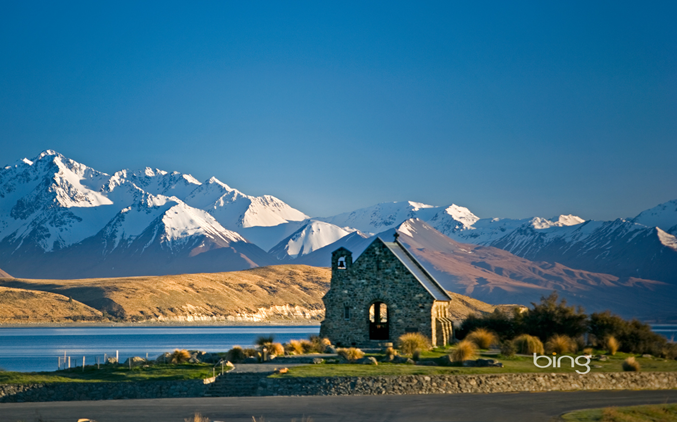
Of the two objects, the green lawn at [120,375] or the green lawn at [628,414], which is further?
the green lawn at [120,375]

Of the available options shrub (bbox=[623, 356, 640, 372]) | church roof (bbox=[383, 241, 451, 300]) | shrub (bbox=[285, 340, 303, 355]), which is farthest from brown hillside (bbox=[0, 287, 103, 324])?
shrub (bbox=[623, 356, 640, 372])

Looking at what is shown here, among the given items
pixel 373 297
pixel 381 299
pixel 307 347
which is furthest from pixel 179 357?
pixel 381 299

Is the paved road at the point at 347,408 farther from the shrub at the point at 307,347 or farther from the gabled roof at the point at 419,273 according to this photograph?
the gabled roof at the point at 419,273

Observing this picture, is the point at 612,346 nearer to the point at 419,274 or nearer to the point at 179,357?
the point at 419,274

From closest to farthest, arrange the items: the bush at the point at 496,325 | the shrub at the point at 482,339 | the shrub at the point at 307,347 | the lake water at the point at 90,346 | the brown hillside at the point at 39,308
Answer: the shrub at the point at 307,347
the shrub at the point at 482,339
the bush at the point at 496,325
the lake water at the point at 90,346
the brown hillside at the point at 39,308

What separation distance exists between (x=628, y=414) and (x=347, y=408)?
864 cm

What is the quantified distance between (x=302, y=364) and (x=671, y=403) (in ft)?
49.8

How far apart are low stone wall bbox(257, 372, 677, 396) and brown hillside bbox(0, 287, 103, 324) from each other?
160199mm

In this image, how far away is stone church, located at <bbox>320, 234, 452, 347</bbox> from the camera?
4216 cm

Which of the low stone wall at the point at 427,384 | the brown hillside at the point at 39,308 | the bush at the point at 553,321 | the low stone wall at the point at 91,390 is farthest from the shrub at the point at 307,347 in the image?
the brown hillside at the point at 39,308

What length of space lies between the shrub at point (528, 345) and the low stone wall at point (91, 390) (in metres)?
17.6

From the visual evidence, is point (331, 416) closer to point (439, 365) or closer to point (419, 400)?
point (419, 400)

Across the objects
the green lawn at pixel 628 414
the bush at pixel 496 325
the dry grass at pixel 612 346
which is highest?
the bush at pixel 496 325

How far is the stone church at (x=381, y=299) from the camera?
4216 centimetres
